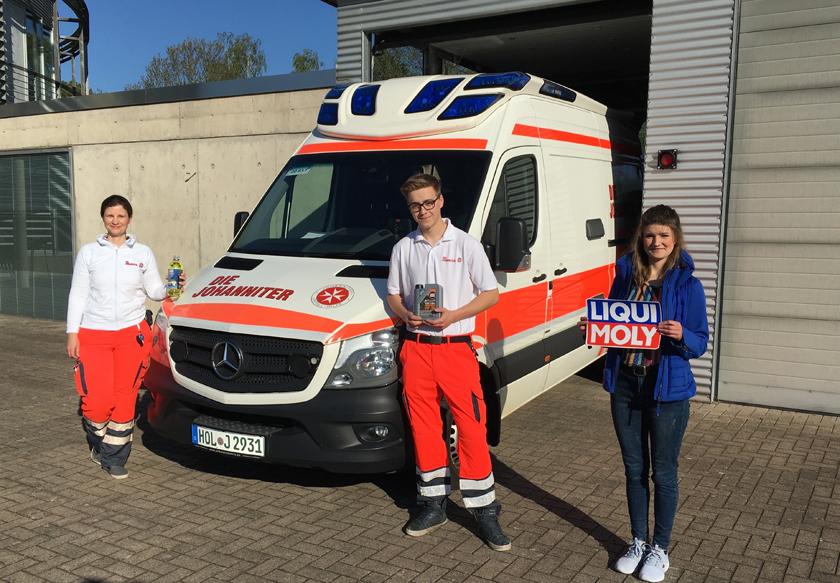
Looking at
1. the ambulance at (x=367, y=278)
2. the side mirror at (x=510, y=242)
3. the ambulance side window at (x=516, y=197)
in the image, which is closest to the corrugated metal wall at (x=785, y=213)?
the ambulance at (x=367, y=278)

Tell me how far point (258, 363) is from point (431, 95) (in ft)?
7.85

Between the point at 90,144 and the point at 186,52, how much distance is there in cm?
3425

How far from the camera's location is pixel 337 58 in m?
10.3

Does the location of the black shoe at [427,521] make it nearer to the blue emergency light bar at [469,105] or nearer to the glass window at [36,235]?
the blue emergency light bar at [469,105]

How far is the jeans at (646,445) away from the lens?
3943 millimetres

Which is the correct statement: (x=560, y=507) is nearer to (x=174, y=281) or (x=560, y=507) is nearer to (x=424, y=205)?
(x=424, y=205)

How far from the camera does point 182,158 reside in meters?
11.8

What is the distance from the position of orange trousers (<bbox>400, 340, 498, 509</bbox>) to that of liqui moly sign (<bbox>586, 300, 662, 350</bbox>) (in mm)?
808

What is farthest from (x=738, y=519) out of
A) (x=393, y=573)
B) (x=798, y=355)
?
(x=798, y=355)

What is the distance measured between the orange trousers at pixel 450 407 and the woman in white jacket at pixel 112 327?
6.81 ft

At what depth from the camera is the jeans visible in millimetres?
3943

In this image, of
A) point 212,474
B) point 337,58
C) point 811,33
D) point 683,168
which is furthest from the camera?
point 337,58

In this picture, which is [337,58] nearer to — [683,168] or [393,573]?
[683,168]

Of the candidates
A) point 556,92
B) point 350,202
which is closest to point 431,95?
point 350,202
